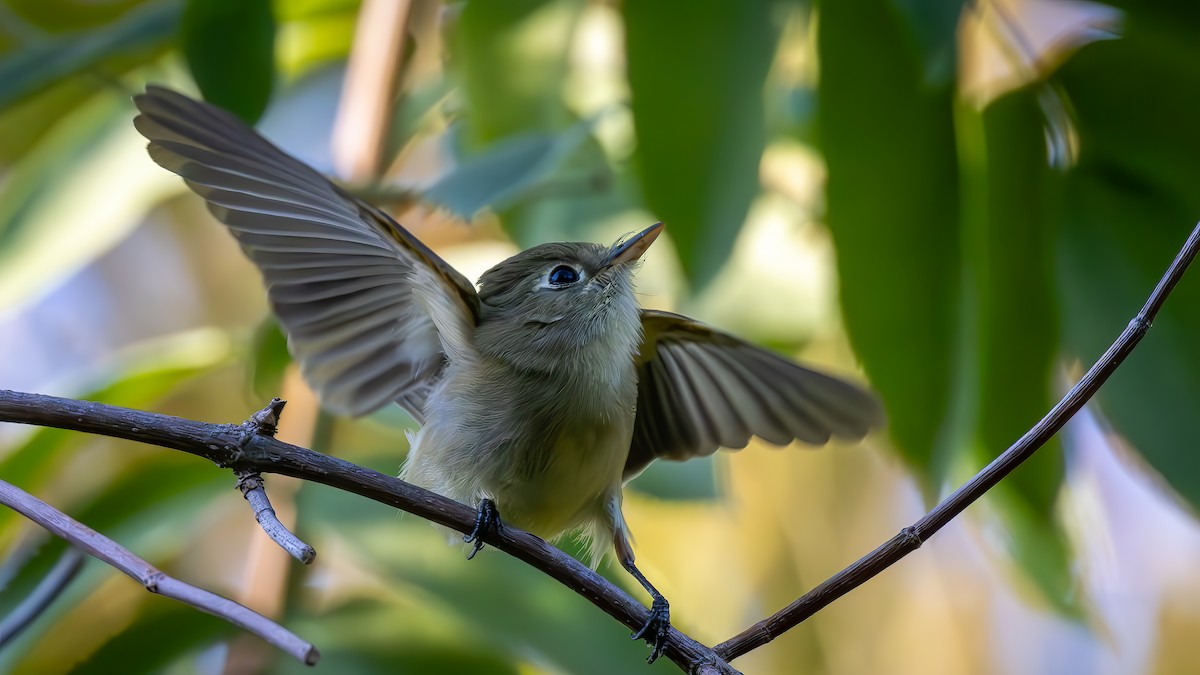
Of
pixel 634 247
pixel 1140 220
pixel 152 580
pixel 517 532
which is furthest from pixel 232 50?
pixel 1140 220

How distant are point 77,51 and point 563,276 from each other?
0.82 m

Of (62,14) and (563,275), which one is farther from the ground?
(62,14)

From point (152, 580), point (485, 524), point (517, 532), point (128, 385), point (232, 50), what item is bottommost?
point (152, 580)

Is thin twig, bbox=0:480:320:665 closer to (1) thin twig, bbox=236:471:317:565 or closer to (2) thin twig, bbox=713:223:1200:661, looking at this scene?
(1) thin twig, bbox=236:471:317:565

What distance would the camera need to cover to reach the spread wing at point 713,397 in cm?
171

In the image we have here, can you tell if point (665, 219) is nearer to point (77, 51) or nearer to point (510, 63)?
point (510, 63)

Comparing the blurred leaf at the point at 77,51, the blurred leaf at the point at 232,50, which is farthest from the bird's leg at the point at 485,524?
the blurred leaf at the point at 77,51

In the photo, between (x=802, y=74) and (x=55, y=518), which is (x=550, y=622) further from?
(x=802, y=74)

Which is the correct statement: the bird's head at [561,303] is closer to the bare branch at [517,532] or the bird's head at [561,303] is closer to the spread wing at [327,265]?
the spread wing at [327,265]

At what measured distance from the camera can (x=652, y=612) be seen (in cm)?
121

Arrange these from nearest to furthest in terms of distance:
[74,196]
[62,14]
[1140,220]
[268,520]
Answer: [268,520] → [1140,220] → [74,196] → [62,14]

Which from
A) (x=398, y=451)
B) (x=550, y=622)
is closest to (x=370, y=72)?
(x=398, y=451)

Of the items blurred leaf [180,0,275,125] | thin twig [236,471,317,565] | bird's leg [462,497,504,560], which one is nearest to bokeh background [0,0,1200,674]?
blurred leaf [180,0,275,125]

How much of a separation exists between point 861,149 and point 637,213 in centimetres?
66
